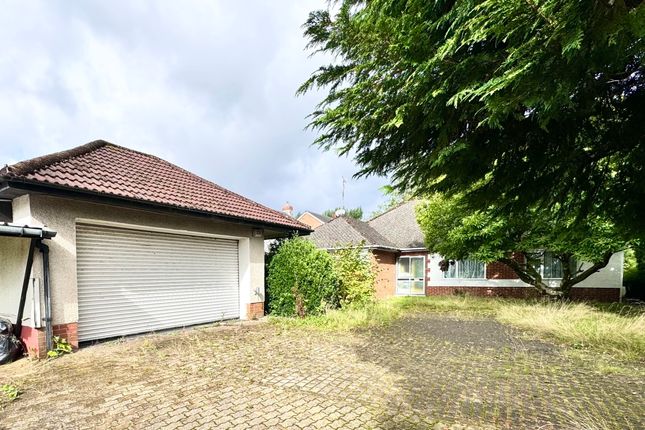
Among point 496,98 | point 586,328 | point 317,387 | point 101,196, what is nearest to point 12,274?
point 101,196

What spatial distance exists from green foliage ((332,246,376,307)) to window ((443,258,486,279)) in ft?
29.5

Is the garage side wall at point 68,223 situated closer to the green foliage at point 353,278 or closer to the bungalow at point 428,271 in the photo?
the green foliage at point 353,278

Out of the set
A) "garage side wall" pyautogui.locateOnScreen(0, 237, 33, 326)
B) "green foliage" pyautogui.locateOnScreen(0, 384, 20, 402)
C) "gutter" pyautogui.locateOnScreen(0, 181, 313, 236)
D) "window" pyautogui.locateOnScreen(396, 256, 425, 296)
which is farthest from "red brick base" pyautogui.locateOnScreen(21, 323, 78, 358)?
"window" pyautogui.locateOnScreen(396, 256, 425, 296)

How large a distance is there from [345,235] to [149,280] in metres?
13.3

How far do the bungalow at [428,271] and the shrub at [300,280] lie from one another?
6.25m

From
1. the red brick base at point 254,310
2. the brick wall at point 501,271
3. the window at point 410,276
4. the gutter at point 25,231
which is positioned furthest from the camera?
the window at point 410,276

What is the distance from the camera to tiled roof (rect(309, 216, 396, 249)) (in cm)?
1891

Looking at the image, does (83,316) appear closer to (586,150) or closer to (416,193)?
(416,193)

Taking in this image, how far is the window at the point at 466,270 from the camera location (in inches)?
714

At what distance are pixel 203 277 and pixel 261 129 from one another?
1193cm

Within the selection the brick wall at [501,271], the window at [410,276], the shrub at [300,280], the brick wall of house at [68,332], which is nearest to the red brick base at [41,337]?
the brick wall of house at [68,332]

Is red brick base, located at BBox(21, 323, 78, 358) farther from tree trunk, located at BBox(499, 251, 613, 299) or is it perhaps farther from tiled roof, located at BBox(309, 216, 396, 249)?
tree trunk, located at BBox(499, 251, 613, 299)

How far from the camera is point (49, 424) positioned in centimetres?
356

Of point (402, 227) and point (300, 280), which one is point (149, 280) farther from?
point (402, 227)
